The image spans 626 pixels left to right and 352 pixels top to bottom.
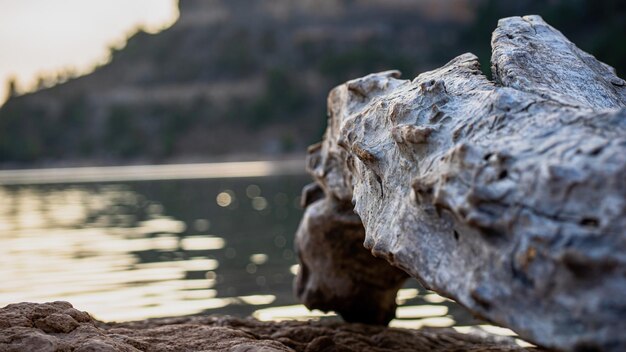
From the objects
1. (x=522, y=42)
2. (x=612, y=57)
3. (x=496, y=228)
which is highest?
(x=612, y=57)

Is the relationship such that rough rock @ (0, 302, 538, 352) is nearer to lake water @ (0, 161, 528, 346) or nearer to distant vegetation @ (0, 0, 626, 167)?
lake water @ (0, 161, 528, 346)

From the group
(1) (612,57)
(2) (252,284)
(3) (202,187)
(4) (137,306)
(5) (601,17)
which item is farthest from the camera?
(5) (601,17)

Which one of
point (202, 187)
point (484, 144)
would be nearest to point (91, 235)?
point (484, 144)

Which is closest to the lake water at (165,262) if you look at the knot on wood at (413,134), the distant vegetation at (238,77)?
the knot on wood at (413,134)

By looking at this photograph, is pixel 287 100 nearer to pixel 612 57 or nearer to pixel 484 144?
pixel 612 57

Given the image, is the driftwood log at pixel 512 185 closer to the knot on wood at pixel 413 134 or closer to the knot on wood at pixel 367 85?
the knot on wood at pixel 413 134

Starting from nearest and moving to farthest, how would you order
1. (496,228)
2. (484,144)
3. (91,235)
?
(496,228) < (484,144) < (91,235)

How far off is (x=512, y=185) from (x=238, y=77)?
69.9m

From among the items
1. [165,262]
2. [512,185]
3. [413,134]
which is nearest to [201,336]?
→ [413,134]

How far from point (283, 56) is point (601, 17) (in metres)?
28.3

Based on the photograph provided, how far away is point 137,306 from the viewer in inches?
281

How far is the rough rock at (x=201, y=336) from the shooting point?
3.39 meters

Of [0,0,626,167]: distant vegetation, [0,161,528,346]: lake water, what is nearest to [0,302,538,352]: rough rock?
[0,161,528,346]: lake water

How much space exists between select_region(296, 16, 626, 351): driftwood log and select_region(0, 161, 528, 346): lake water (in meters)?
2.84
